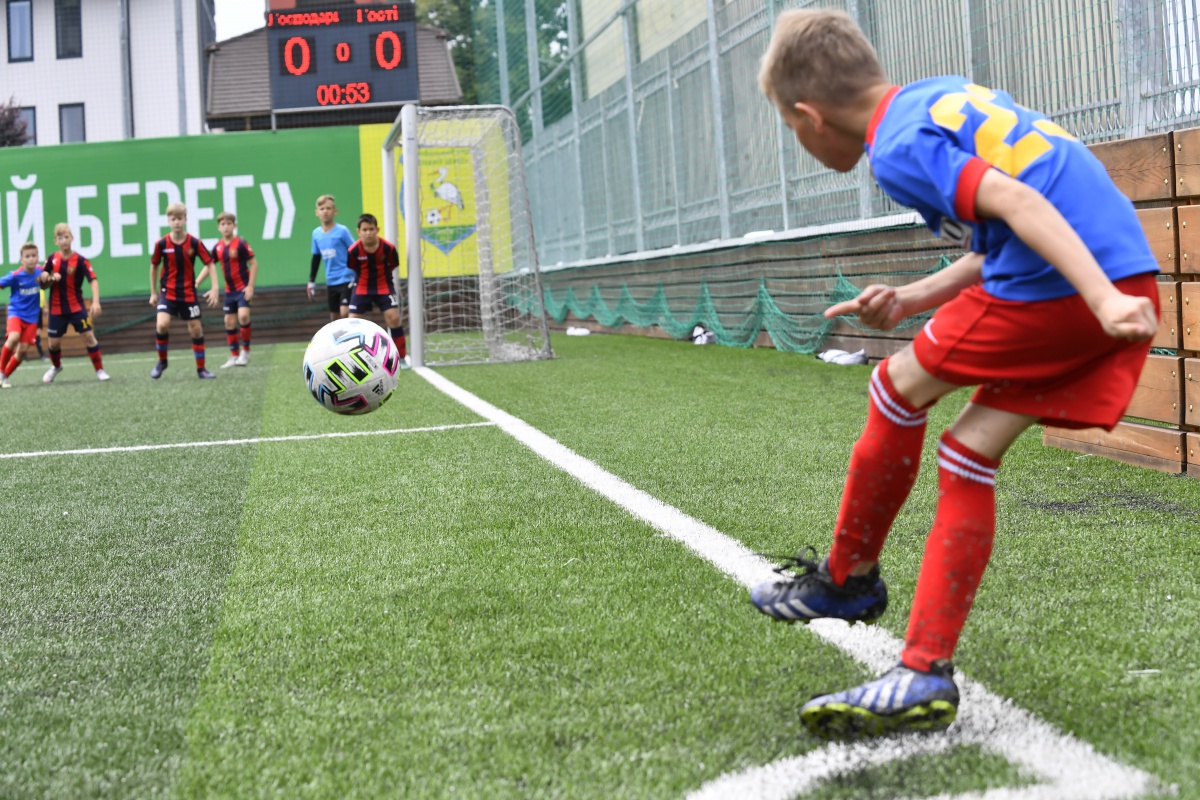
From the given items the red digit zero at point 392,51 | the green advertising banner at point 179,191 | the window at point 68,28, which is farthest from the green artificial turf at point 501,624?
the window at point 68,28

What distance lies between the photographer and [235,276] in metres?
14.0

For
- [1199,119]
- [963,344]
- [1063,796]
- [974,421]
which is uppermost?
[1199,119]

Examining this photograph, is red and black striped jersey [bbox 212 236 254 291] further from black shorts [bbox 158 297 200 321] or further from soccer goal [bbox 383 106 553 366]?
soccer goal [bbox 383 106 553 366]

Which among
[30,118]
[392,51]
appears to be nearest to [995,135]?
[392,51]

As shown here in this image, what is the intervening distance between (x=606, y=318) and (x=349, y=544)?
14402 mm

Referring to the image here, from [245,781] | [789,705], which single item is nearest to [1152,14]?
[789,705]

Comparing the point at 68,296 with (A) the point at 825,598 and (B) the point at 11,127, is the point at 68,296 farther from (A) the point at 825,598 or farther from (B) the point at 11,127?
(B) the point at 11,127

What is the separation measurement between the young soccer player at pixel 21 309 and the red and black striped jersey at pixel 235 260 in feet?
6.37

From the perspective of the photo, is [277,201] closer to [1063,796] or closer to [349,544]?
[349,544]

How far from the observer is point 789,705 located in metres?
2.22

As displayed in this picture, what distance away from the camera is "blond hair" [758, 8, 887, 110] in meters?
2.12

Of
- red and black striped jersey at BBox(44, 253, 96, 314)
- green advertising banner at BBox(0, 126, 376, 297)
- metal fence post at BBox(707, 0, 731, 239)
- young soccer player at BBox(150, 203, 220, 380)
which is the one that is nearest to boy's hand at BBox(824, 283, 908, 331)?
metal fence post at BBox(707, 0, 731, 239)

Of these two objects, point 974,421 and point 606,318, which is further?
point 606,318

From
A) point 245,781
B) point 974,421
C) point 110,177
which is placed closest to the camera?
point 245,781
